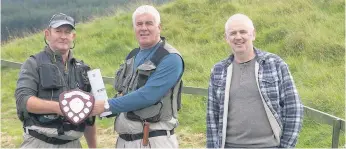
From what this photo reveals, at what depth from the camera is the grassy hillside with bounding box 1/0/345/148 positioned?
6855 mm

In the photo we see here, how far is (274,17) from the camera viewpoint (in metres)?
10.7

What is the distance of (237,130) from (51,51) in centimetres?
149

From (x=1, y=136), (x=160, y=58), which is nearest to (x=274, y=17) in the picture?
(x=1, y=136)

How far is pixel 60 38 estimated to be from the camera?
3.85 meters

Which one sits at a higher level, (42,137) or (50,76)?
(50,76)

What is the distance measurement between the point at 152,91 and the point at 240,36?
2.30 ft

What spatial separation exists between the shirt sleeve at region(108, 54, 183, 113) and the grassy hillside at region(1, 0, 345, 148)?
2.63 m

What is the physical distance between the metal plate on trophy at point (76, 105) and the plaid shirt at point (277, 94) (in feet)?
2.90

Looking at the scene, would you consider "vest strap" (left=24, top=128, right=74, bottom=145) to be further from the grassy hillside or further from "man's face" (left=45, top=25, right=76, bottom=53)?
the grassy hillside

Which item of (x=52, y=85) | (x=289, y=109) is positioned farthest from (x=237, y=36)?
(x=52, y=85)

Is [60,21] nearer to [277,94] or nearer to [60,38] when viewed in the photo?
[60,38]

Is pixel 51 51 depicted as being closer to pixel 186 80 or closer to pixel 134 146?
pixel 134 146

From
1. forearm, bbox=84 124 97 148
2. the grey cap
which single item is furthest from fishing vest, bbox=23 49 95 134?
forearm, bbox=84 124 97 148

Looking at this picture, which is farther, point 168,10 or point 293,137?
point 168,10
